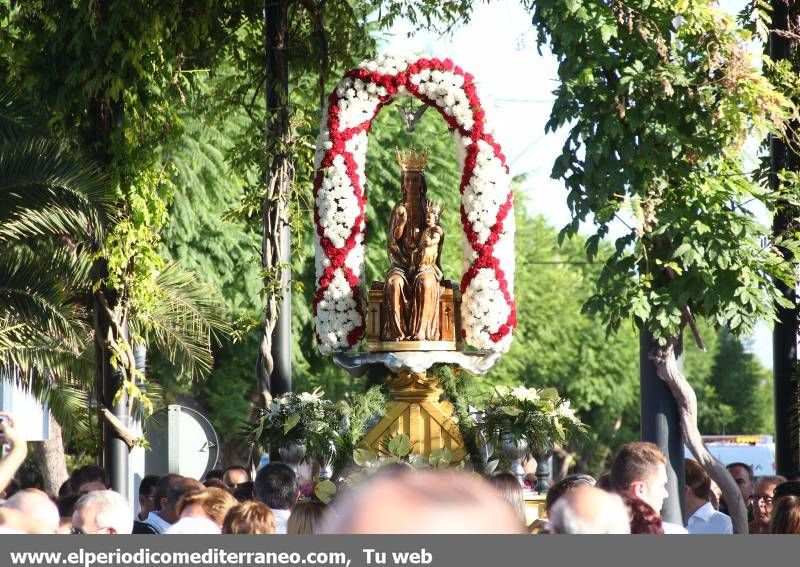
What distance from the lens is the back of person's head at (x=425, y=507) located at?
2.69 m

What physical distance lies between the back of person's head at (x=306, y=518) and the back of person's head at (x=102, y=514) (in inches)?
31.0

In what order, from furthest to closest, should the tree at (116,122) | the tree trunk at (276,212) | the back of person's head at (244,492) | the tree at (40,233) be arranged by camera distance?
the tree trunk at (276,212)
the tree at (116,122)
the tree at (40,233)
the back of person's head at (244,492)

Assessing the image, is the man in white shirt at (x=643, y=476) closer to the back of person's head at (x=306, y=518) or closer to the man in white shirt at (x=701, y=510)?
the back of person's head at (x=306, y=518)

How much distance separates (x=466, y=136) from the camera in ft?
49.8

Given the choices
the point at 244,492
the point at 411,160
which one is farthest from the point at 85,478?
the point at 411,160

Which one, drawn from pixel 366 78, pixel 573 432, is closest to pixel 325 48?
pixel 366 78

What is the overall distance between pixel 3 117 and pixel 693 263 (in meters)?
6.95

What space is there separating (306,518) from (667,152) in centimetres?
573

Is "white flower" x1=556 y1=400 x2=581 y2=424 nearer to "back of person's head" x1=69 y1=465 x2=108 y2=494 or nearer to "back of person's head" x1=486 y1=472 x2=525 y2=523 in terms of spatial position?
"back of person's head" x1=69 y1=465 x2=108 y2=494

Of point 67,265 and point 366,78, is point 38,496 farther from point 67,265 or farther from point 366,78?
point 366,78

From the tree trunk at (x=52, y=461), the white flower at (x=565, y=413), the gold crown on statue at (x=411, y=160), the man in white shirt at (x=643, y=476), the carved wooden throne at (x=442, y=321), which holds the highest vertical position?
the gold crown on statue at (x=411, y=160)

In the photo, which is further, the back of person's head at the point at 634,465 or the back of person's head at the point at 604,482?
the back of person's head at the point at 604,482

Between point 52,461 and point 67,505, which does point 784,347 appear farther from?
point 52,461

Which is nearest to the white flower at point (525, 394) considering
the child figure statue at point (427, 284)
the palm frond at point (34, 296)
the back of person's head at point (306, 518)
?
the child figure statue at point (427, 284)
